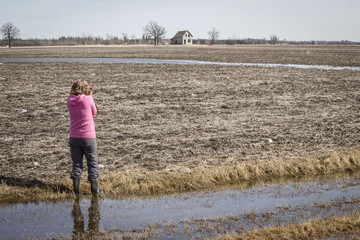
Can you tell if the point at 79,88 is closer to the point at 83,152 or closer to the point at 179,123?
the point at 83,152

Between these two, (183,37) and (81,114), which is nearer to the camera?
(81,114)

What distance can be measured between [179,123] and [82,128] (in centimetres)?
622

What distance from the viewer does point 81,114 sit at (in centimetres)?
678

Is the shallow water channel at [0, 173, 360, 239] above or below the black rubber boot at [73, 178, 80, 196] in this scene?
below

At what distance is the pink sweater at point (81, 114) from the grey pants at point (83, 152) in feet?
0.33

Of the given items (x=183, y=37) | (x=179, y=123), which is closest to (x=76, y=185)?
(x=179, y=123)

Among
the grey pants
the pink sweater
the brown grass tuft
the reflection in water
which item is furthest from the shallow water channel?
the pink sweater

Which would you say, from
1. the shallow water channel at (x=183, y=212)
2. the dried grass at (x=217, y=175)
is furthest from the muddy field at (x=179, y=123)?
the shallow water channel at (x=183, y=212)

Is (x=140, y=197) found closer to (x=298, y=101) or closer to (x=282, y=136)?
(x=282, y=136)

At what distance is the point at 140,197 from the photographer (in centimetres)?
727

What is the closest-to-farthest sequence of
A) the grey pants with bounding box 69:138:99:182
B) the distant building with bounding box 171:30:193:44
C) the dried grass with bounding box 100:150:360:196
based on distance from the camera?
1. the grey pants with bounding box 69:138:99:182
2. the dried grass with bounding box 100:150:360:196
3. the distant building with bounding box 171:30:193:44

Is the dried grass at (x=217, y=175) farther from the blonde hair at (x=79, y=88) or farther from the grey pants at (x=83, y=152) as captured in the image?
the blonde hair at (x=79, y=88)

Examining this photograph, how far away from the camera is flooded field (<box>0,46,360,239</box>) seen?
631 cm

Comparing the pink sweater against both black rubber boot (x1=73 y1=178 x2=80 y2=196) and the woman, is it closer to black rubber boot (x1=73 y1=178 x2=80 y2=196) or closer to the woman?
the woman
